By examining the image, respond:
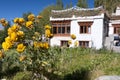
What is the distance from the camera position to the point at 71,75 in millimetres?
9234

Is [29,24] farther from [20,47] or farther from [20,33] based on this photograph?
[20,47]

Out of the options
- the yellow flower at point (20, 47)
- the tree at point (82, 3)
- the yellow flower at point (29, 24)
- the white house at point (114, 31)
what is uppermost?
the tree at point (82, 3)

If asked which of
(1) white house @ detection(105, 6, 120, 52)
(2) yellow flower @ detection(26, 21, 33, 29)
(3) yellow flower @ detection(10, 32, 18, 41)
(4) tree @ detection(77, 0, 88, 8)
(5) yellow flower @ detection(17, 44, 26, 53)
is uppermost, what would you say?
(4) tree @ detection(77, 0, 88, 8)

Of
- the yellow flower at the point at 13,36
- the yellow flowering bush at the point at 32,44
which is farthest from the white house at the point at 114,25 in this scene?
the yellow flower at the point at 13,36

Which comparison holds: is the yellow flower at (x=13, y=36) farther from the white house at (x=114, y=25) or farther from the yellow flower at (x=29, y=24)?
the white house at (x=114, y=25)

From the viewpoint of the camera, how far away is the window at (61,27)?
1449 inches

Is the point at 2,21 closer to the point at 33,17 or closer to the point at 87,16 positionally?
the point at 33,17

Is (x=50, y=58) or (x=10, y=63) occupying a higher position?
(x=50, y=58)

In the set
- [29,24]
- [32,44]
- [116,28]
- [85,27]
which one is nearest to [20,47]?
[32,44]

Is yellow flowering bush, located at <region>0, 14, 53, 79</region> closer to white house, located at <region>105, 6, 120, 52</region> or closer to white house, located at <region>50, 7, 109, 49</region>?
white house, located at <region>50, 7, 109, 49</region>

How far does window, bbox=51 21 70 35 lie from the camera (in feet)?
121

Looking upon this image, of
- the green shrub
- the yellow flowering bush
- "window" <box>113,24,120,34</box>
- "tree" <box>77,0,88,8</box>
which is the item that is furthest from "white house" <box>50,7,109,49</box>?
"tree" <box>77,0,88,8</box>

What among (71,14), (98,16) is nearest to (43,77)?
(98,16)

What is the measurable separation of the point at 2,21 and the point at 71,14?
95.4 ft
